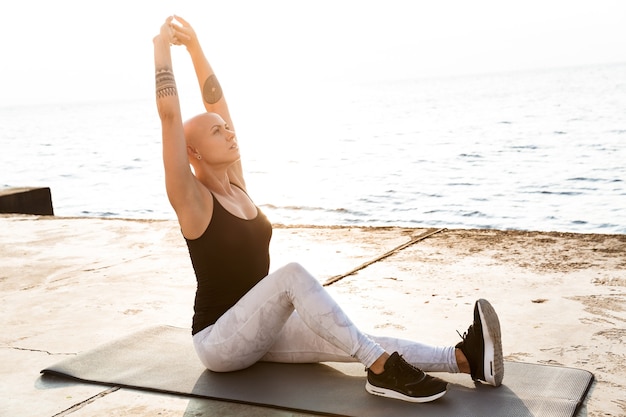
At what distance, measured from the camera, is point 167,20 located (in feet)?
11.0

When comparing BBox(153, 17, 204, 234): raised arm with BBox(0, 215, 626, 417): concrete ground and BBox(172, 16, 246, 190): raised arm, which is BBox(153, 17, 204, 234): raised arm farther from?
BBox(0, 215, 626, 417): concrete ground

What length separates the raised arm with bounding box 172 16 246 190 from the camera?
351 cm

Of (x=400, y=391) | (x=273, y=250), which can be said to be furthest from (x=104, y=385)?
(x=273, y=250)

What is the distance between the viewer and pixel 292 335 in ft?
10.9

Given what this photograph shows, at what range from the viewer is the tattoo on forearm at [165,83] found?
301cm

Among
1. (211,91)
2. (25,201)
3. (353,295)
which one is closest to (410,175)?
(25,201)

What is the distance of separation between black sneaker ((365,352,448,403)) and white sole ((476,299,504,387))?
191 millimetres

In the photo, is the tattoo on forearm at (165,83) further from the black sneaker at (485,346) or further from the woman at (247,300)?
the black sneaker at (485,346)

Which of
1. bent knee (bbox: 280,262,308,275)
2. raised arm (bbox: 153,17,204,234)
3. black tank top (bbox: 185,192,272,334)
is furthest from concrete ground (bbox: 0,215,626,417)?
raised arm (bbox: 153,17,204,234)

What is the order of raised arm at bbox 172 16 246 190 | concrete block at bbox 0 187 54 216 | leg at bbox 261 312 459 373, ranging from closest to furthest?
leg at bbox 261 312 459 373 → raised arm at bbox 172 16 246 190 → concrete block at bbox 0 187 54 216

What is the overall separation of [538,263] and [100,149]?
34760 mm

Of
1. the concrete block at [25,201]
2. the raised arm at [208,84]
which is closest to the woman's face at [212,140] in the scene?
the raised arm at [208,84]

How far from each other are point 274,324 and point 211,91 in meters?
1.14

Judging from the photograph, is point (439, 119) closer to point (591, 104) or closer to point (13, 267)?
point (591, 104)
